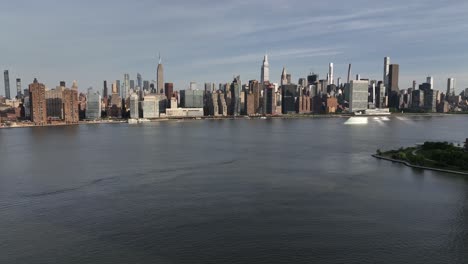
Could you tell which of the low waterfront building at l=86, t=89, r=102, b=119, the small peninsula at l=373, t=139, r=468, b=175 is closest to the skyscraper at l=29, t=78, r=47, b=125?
the low waterfront building at l=86, t=89, r=102, b=119

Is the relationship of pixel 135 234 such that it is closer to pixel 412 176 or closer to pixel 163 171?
pixel 163 171

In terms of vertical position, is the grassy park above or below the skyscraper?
below

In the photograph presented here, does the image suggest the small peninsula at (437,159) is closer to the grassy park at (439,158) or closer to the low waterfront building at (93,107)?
the grassy park at (439,158)

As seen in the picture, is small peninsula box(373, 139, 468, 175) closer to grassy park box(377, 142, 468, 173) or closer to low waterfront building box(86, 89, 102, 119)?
grassy park box(377, 142, 468, 173)

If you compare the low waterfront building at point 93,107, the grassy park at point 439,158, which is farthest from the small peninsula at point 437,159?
the low waterfront building at point 93,107

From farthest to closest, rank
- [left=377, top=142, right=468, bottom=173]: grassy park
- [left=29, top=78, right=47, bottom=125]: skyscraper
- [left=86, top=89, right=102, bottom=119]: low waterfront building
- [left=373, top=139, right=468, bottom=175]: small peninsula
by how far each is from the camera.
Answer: [left=86, top=89, right=102, bottom=119]: low waterfront building → [left=29, top=78, right=47, bottom=125]: skyscraper → [left=377, top=142, right=468, bottom=173]: grassy park → [left=373, top=139, right=468, bottom=175]: small peninsula

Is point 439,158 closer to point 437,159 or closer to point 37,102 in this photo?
point 437,159

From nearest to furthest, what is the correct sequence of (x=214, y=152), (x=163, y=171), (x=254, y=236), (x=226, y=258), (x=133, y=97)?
(x=226, y=258)
(x=254, y=236)
(x=163, y=171)
(x=214, y=152)
(x=133, y=97)

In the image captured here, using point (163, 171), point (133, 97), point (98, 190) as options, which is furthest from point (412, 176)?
point (133, 97)

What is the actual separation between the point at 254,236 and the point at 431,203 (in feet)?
47.2

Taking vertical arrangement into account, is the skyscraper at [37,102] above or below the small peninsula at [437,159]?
above

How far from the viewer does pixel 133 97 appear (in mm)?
181250

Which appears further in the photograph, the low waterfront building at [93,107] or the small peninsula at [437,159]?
the low waterfront building at [93,107]

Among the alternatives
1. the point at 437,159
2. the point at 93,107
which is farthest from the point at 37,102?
the point at 437,159
